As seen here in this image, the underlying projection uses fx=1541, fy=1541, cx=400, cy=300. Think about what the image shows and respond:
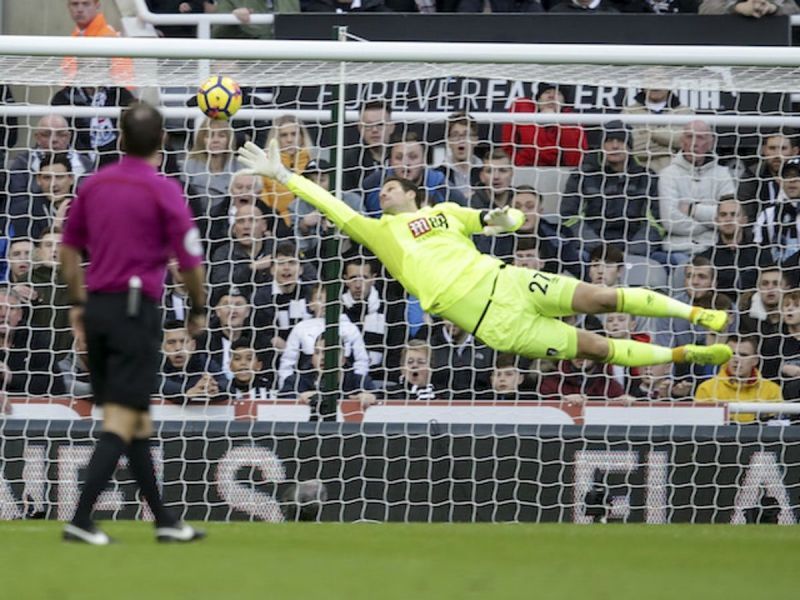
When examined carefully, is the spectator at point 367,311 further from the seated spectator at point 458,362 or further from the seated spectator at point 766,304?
the seated spectator at point 766,304

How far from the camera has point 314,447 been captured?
8.77m

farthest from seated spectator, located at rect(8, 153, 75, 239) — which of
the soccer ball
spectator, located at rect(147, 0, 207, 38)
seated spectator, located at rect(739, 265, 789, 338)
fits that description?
seated spectator, located at rect(739, 265, 789, 338)

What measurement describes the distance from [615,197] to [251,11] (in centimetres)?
358

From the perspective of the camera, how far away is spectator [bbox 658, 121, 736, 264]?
32.5 ft

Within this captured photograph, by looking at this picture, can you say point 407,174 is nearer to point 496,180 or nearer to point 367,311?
point 496,180

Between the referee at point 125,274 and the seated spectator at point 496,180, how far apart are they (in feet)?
13.0

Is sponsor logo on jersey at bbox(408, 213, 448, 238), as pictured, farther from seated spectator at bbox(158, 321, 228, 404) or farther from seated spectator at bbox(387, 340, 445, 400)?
seated spectator at bbox(158, 321, 228, 404)

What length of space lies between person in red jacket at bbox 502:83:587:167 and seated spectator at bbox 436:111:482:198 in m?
0.26

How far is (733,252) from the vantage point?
977 cm

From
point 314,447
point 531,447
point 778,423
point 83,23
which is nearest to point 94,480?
point 314,447

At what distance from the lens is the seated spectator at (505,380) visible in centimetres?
960

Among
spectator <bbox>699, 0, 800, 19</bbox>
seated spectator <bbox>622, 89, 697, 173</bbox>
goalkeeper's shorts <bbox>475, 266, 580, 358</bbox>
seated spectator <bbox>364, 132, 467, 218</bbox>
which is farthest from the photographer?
spectator <bbox>699, 0, 800, 19</bbox>

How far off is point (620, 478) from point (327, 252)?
2221 millimetres

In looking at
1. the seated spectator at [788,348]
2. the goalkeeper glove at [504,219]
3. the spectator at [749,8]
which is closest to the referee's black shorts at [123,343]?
the goalkeeper glove at [504,219]
